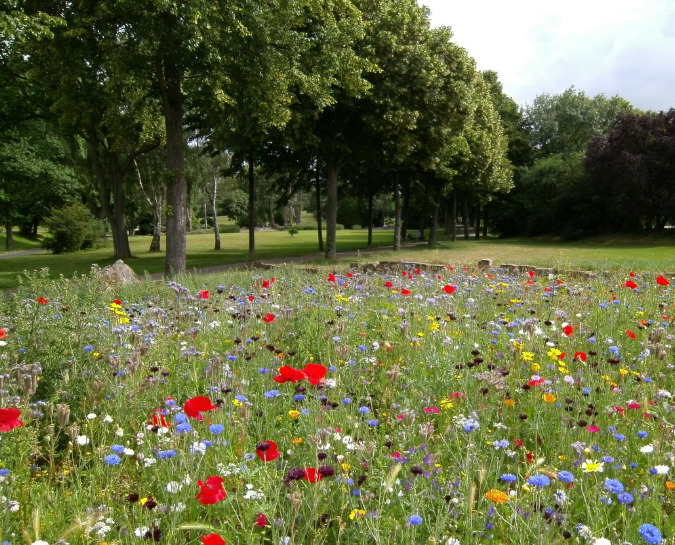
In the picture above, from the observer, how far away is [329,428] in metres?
2.49

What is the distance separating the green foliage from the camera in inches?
1485

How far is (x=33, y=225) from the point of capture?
58500mm

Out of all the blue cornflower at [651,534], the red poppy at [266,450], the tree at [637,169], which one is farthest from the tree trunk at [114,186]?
the tree at [637,169]

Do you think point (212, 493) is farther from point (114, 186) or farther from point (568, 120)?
point (568, 120)

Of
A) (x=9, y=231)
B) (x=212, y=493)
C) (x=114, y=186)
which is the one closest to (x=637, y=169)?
(x=114, y=186)

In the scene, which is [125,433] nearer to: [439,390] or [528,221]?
[439,390]

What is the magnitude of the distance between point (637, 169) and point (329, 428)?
41474 mm

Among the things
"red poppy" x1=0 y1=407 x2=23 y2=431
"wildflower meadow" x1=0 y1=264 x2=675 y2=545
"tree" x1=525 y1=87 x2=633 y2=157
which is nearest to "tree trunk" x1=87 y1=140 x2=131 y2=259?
"wildflower meadow" x1=0 y1=264 x2=675 y2=545

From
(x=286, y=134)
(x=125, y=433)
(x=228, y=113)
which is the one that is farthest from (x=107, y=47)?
(x=125, y=433)

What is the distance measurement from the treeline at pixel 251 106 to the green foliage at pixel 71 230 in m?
2.40

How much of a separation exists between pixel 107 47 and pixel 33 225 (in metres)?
51.9

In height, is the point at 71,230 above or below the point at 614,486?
above

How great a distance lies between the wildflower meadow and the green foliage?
35.1m

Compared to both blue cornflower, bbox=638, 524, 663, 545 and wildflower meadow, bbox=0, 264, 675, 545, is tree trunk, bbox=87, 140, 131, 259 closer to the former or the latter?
wildflower meadow, bbox=0, 264, 675, 545
